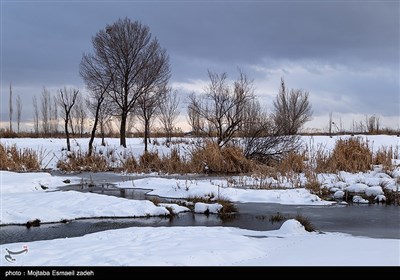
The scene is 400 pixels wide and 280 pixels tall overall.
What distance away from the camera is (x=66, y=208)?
980 centimetres

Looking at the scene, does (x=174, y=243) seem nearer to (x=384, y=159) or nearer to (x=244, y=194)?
(x=244, y=194)

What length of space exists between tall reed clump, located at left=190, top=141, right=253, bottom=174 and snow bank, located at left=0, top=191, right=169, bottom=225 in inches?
338

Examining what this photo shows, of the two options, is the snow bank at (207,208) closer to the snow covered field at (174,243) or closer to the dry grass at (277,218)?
the snow covered field at (174,243)

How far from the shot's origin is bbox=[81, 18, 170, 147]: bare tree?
30922 mm

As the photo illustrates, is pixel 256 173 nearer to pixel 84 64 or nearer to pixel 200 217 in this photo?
pixel 200 217

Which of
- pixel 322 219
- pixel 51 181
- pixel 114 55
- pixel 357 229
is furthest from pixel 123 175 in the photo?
pixel 114 55

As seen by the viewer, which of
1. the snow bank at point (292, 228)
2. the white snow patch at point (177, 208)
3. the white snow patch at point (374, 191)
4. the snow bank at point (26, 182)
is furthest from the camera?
the snow bank at point (26, 182)

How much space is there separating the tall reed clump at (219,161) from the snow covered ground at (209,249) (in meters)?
11.5

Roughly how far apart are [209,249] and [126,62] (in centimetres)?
2656

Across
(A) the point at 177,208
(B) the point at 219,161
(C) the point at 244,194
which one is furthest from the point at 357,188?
(B) the point at 219,161

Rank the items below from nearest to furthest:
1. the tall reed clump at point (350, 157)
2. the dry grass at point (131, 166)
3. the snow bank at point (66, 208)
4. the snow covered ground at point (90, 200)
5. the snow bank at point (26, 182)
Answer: the snow bank at point (66, 208) < the snow covered ground at point (90, 200) < the snow bank at point (26, 182) < the tall reed clump at point (350, 157) < the dry grass at point (131, 166)

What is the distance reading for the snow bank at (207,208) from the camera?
1005 centimetres

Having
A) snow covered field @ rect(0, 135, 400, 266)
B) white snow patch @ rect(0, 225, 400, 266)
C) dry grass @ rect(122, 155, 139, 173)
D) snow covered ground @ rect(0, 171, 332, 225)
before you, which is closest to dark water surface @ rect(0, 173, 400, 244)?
snow covered ground @ rect(0, 171, 332, 225)

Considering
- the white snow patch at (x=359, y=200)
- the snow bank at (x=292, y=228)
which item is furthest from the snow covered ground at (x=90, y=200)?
the snow bank at (x=292, y=228)
